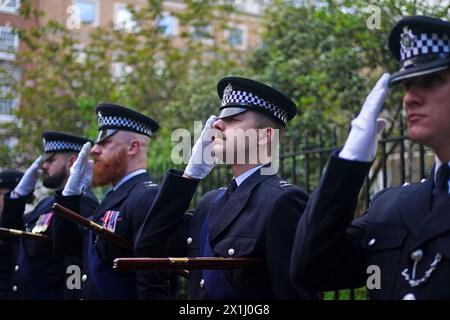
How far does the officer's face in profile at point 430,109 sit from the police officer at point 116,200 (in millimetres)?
2252

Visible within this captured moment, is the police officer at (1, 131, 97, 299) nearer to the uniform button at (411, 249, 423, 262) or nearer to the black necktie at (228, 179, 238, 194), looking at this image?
the black necktie at (228, 179, 238, 194)

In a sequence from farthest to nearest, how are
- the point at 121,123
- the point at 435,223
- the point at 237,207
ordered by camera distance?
the point at 121,123
the point at 237,207
the point at 435,223

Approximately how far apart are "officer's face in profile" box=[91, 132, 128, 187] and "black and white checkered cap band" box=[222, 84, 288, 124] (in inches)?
53.8

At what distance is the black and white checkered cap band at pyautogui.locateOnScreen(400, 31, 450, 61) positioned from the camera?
98.0 inches

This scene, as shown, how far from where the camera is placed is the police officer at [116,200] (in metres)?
4.32

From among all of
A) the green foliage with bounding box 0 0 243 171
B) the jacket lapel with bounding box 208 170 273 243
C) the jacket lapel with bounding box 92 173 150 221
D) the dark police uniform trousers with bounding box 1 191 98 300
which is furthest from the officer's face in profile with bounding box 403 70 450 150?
the green foliage with bounding box 0 0 243 171

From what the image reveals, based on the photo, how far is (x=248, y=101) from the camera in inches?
147

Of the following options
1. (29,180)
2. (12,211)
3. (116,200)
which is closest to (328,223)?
(116,200)

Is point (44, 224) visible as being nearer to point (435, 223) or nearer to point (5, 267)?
point (5, 267)

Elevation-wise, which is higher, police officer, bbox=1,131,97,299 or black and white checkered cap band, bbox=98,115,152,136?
black and white checkered cap band, bbox=98,115,152,136

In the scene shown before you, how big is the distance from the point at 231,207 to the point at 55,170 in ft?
9.00

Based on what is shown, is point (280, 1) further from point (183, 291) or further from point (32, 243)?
point (32, 243)

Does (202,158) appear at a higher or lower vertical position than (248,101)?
lower

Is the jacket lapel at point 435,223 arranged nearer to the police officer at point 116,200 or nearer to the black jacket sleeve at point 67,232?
the police officer at point 116,200
